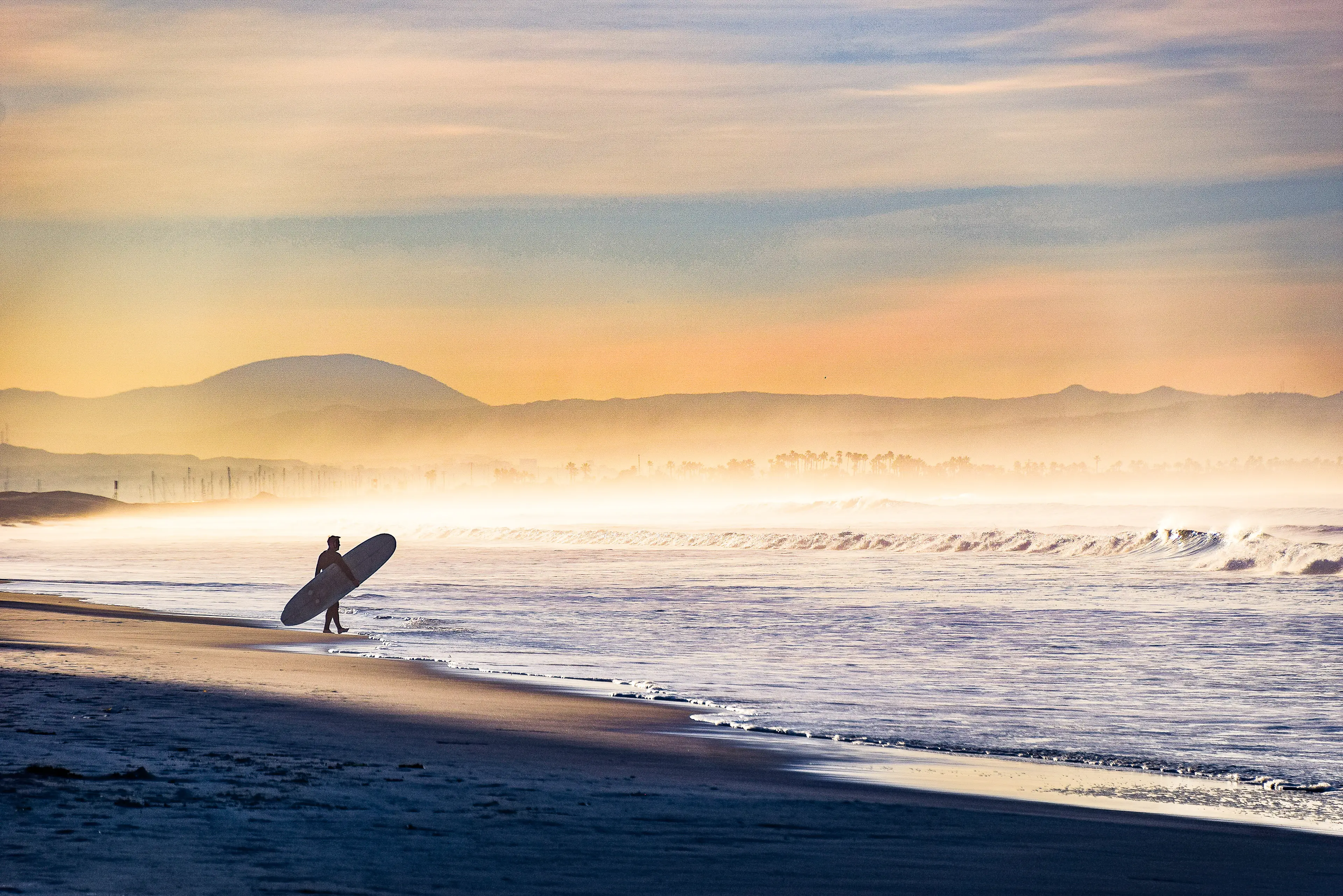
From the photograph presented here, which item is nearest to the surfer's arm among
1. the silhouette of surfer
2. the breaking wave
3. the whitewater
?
the silhouette of surfer

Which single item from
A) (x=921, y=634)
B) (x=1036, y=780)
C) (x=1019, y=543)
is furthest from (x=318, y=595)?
(x=1019, y=543)

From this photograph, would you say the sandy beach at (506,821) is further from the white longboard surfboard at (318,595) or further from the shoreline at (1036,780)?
the white longboard surfboard at (318,595)

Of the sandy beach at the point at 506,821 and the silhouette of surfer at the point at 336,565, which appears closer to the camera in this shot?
the sandy beach at the point at 506,821

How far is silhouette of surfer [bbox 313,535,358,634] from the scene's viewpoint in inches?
995

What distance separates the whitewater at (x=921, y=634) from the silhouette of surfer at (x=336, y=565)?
819 millimetres

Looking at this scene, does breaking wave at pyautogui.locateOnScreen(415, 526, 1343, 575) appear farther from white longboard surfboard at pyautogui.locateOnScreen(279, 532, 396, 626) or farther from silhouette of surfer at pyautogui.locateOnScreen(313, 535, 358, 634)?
white longboard surfboard at pyautogui.locateOnScreen(279, 532, 396, 626)

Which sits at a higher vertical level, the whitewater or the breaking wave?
the breaking wave

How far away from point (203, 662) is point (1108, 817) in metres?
13.0

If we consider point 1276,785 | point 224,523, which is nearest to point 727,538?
point 1276,785

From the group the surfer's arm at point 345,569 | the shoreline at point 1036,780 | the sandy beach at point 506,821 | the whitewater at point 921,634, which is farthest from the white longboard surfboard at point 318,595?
the shoreline at point 1036,780

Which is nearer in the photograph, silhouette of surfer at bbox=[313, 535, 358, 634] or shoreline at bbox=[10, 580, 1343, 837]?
shoreline at bbox=[10, 580, 1343, 837]

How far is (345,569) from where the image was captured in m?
26.6

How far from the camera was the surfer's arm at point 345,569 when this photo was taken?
2658 centimetres

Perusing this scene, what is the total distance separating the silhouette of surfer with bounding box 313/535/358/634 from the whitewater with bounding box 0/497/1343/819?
819mm
